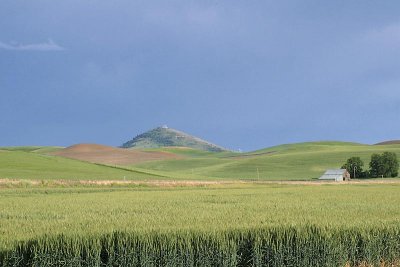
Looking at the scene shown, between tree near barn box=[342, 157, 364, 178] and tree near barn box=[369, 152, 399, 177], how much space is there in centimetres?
331

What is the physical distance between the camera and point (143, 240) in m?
12.1

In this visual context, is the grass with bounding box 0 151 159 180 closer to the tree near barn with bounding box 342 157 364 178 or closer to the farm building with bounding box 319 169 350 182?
the farm building with bounding box 319 169 350 182

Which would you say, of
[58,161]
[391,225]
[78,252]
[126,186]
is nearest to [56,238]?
[78,252]

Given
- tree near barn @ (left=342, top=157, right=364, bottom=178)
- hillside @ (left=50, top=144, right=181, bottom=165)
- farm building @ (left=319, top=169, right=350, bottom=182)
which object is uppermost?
hillside @ (left=50, top=144, right=181, bottom=165)

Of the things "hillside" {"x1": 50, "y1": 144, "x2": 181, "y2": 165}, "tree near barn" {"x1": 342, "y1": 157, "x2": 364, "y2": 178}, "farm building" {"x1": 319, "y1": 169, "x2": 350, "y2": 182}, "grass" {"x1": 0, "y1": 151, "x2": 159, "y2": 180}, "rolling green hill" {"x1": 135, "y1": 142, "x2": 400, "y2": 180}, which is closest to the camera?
"grass" {"x1": 0, "y1": 151, "x2": 159, "y2": 180}

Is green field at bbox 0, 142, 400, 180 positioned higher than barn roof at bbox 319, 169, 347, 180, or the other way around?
green field at bbox 0, 142, 400, 180

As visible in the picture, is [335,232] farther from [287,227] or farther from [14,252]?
[14,252]

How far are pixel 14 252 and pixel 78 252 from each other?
1426 mm

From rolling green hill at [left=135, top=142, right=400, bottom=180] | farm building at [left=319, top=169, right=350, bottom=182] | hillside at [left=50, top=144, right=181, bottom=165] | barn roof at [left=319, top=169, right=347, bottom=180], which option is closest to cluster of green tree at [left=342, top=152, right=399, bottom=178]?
rolling green hill at [left=135, top=142, right=400, bottom=180]

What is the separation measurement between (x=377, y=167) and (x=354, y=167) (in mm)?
5006

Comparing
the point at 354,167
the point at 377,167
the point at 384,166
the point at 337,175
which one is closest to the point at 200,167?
the point at 354,167

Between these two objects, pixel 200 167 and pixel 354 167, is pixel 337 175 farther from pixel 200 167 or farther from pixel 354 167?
pixel 200 167

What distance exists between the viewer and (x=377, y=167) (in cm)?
11031

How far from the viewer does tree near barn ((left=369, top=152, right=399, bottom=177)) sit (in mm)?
109312
